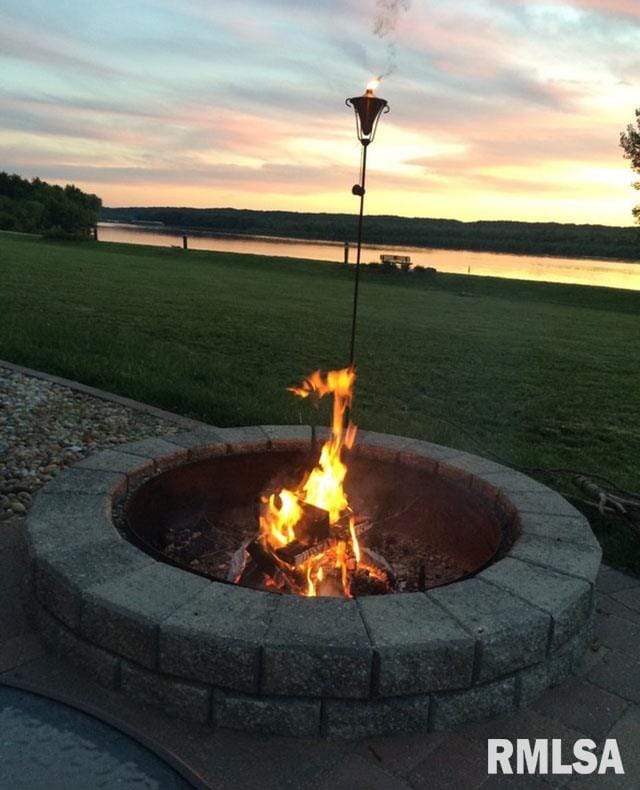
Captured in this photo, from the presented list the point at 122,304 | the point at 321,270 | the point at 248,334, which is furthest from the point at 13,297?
the point at 321,270

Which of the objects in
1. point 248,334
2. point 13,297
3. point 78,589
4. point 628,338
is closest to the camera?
point 78,589

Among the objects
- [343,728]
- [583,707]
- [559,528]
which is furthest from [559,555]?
[343,728]

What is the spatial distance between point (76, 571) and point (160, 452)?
159 centimetres

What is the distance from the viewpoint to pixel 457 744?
2662 mm

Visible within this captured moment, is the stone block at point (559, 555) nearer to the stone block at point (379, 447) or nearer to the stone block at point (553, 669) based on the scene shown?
the stone block at point (553, 669)

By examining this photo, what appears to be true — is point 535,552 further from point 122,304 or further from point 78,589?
point 122,304

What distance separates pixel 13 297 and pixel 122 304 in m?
2.38

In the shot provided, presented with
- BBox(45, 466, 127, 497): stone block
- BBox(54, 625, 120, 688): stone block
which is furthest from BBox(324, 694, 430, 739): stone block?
BBox(45, 466, 127, 497): stone block

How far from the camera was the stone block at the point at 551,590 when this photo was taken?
2936 mm

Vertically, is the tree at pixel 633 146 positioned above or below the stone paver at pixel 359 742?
above

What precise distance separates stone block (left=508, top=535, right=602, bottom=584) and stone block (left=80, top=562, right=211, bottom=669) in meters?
1.70

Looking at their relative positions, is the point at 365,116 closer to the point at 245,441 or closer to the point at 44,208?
the point at 245,441

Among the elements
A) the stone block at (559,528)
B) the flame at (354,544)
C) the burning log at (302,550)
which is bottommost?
the flame at (354,544)

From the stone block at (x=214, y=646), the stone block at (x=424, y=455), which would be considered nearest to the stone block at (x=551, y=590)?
the stone block at (x=214, y=646)
